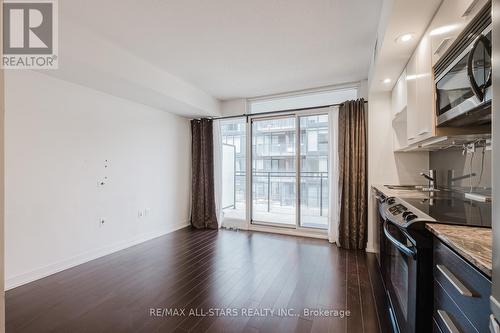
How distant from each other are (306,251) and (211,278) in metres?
1.51

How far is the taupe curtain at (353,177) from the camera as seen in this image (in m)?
3.58

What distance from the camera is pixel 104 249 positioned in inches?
130

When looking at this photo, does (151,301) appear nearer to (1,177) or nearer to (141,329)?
(141,329)

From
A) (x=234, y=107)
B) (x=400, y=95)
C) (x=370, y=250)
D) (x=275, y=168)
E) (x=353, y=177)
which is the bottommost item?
(x=370, y=250)

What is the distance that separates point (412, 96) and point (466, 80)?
3.19 ft

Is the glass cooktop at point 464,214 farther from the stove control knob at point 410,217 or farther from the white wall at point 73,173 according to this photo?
the white wall at point 73,173

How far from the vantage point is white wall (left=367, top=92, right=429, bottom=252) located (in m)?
3.29

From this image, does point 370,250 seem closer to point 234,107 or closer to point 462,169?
point 462,169

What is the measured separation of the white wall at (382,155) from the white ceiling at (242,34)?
0.62 meters

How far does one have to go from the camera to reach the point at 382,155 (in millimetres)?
3389

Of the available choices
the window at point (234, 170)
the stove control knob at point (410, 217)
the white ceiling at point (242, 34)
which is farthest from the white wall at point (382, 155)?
the window at point (234, 170)

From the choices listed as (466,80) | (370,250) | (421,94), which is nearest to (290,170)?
(370,250)

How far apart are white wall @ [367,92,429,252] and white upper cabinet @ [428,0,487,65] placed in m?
1.75

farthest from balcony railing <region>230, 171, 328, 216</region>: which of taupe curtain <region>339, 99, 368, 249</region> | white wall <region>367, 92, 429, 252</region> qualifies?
white wall <region>367, 92, 429, 252</region>
